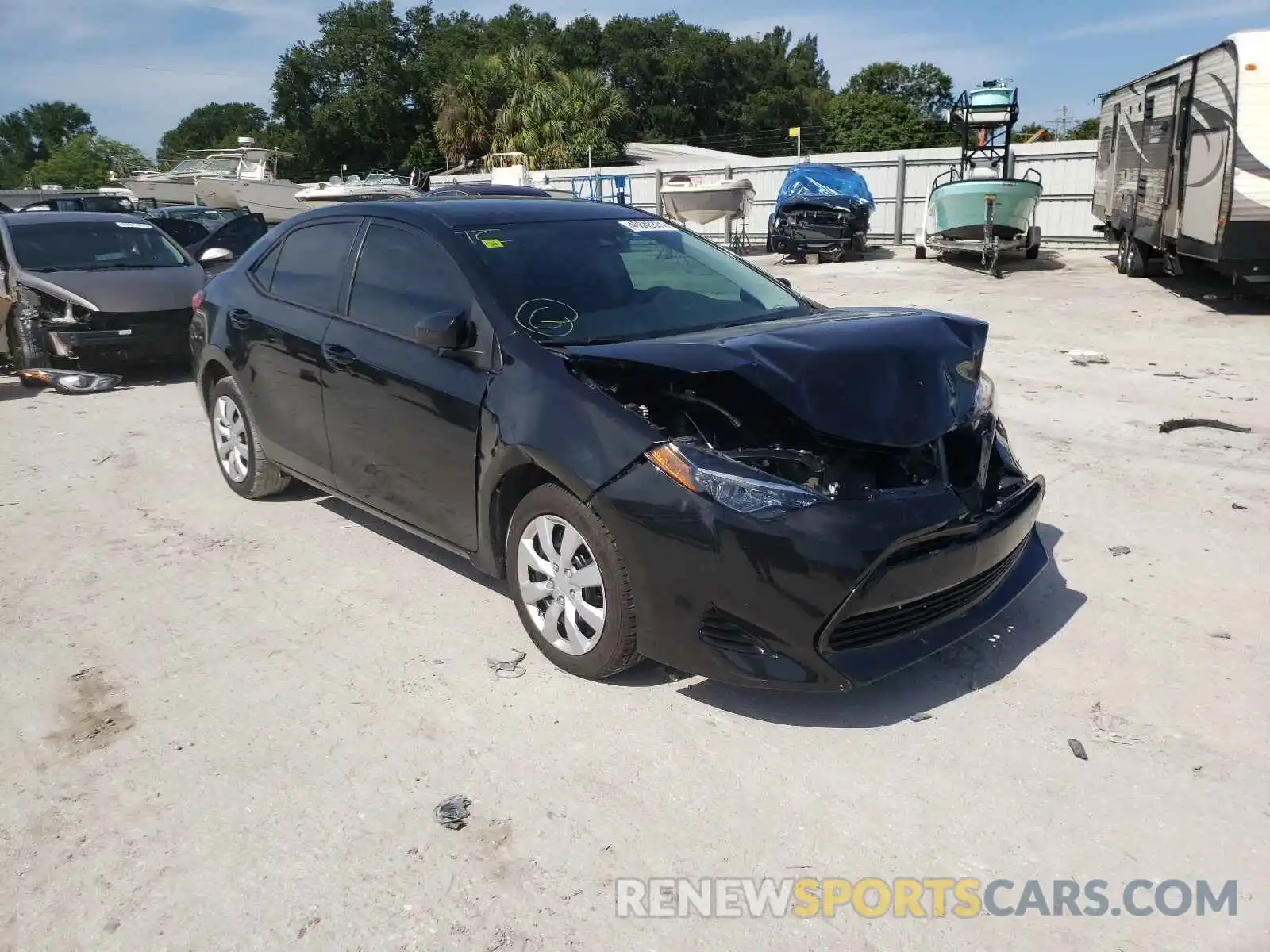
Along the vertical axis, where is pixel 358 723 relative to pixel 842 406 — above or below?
below

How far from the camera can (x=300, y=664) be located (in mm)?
4094

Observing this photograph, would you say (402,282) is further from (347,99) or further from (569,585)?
(347,99)

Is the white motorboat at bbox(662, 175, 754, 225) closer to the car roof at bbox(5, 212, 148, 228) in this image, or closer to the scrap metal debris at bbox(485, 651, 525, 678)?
the car roof at bbox(5, 212, 148, 228)

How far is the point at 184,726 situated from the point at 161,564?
183 centimetres

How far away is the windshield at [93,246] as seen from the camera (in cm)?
1049

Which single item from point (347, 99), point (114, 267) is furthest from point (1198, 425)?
point (347, 99)

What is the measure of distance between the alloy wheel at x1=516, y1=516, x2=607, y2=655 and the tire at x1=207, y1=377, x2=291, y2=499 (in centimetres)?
249

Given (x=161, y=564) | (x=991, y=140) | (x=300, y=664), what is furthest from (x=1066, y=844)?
(x=991, y=140)

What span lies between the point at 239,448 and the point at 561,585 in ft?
10.2

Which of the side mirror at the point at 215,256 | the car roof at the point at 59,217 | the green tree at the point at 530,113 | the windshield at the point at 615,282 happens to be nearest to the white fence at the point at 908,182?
the green tree at the point at 530,113

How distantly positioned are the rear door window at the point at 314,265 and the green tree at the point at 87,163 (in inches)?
2395

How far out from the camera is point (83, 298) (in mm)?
9875

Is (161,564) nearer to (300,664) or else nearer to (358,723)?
(300,664)

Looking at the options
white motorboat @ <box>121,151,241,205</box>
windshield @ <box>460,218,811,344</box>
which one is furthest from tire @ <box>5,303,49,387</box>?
white motorboat @ <box>121,151,241,205</box>
